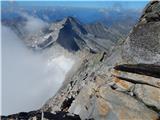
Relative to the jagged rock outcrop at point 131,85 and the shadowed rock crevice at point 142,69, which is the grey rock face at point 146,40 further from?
the shadowed rock crevice at point 142,69

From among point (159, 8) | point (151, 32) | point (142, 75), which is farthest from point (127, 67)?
point (159, 8)

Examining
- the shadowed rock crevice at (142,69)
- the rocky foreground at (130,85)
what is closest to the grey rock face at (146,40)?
the rocky foreground at (130,85)

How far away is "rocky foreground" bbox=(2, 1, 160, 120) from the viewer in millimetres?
36750

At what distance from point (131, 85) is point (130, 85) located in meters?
0.08

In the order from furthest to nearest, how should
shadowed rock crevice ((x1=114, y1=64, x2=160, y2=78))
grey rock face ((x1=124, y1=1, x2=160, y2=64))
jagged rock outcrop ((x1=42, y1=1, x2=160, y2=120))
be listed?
grey rock face ((x1=124, y1=1, x2=160, y2=64))
shadowed rock crevice ((x1=114, y1=64, x2=160, y2=78))
jagged rock outcrop ((x1=42, y1=1, x2=160, y2=120))

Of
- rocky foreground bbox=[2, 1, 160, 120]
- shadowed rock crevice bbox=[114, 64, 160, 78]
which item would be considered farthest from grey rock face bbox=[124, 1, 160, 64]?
shadowed rock crevice bbox=[114, 64, 160, 78]

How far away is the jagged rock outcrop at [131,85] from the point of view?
36719 millimetres

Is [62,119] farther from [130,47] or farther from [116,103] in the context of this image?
[130,47]

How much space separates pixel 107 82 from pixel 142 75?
3377 millimetres

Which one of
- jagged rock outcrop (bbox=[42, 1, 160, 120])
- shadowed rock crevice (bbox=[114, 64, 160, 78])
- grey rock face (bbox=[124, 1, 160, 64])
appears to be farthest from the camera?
grey rock face (bbox=[124, 1, 160, 64])

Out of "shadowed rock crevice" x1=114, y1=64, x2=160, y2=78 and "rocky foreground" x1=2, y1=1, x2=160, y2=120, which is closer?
"rocky foreground" x1=2, y1=1, x2=160, y2=120

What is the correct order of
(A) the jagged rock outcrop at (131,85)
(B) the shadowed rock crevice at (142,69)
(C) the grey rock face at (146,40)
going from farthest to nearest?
(C) the grey rock face at (146,40), (B) the shadowed rock crevice at (142,69), (A) the jagged rock outcrop at (131,85)

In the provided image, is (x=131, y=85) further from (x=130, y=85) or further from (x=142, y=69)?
(x=142, y=69)

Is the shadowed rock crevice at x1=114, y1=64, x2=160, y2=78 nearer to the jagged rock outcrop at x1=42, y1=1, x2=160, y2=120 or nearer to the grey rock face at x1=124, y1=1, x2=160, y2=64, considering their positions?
the jagged rock outcrop at x1=42, y1=1, x2=160, y2=120
